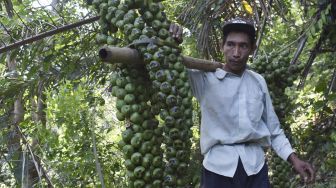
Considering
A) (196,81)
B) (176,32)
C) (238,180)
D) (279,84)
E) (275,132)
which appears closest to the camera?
(176,32)

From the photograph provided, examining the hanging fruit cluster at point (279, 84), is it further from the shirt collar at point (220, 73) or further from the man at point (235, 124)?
the shirt collar at point (220, 73)

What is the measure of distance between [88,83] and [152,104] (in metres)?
2.12

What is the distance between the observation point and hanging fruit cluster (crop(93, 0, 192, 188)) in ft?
6.42

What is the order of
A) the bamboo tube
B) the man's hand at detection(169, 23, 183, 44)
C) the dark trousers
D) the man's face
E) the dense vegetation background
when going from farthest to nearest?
the dense vegetation background, the man's face, the dark trousers, the man's hand at detection(169, 23, 183, 44), the bamboo tube

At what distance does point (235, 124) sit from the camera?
242cm

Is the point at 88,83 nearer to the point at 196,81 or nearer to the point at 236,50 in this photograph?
the point at 196,81

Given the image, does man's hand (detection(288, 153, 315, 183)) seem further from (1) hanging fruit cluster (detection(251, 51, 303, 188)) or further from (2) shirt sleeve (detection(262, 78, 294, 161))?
(1) hanging fruit cluster (detection(251, 51, 303, 188))

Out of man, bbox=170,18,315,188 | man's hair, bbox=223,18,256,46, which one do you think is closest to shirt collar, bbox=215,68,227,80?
man, bbox=170,18,315,188

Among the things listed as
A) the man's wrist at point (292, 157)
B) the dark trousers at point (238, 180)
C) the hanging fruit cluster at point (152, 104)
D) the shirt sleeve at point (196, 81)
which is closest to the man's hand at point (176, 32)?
the hanging fruit cluster at point (152, 104)

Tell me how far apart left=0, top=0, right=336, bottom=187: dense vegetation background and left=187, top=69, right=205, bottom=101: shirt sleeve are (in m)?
0.75

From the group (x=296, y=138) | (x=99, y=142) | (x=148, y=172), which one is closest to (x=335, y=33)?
(x=296, y=138)

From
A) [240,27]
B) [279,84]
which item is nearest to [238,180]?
[240,27]

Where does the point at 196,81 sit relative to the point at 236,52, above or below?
below

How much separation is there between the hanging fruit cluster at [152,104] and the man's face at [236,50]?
0.41 m
